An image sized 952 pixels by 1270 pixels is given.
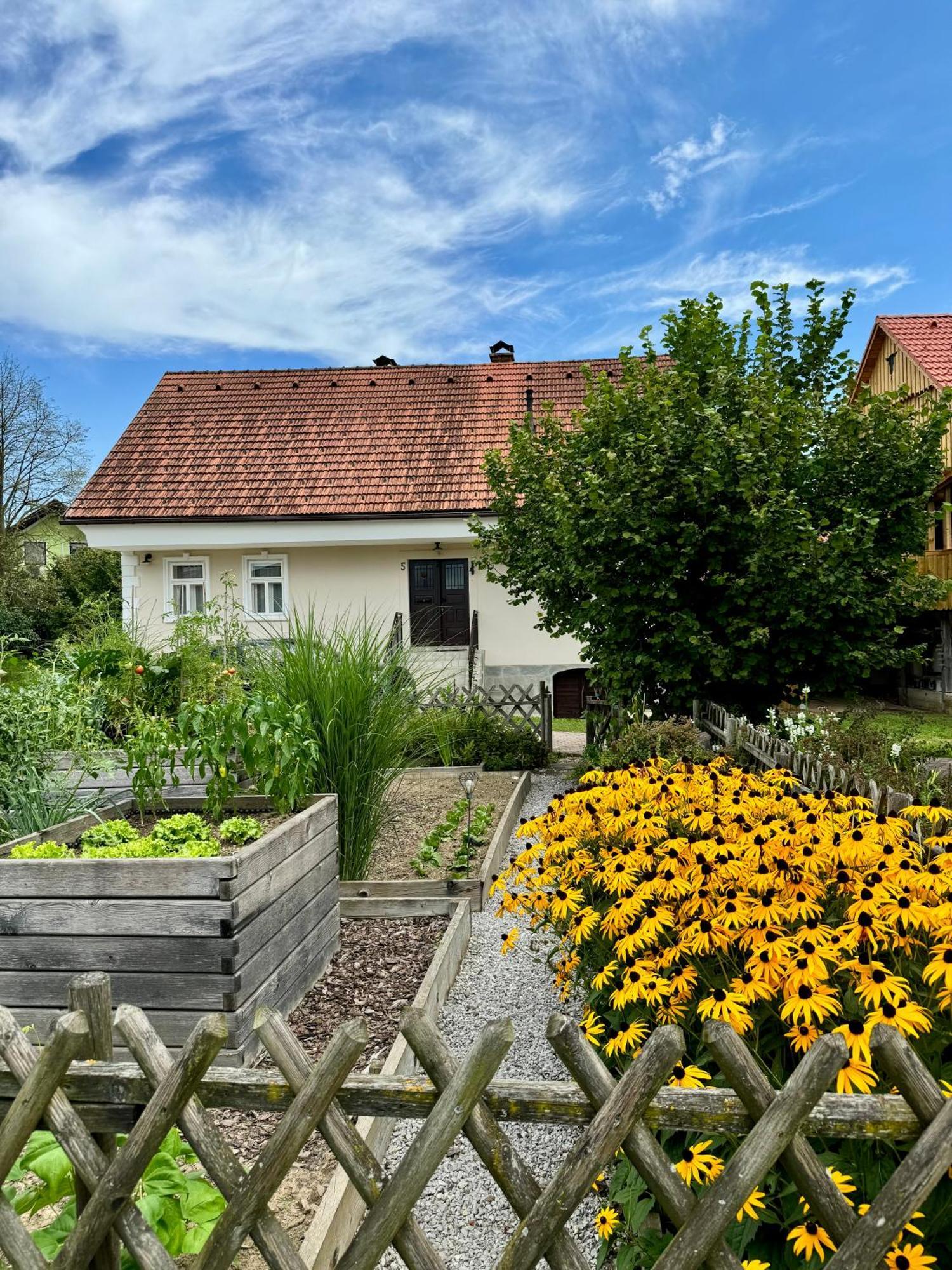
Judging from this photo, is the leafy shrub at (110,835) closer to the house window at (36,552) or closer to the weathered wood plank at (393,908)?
the weathered wood plank at (393,908)

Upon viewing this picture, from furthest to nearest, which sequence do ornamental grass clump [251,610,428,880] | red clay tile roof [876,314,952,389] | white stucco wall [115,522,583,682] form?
red clay tile roof [876,314,952,389], white stucco wall [115,522,583,682], ornamental grass clump [251,610,428,880]

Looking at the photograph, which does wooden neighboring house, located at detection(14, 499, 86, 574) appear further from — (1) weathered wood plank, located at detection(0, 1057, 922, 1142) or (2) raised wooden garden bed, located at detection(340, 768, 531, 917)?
(1) weathered wood plank, located at detection(0, 1057, 922, 1142)

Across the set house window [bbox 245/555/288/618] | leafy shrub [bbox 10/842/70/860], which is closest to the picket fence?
leafy shrub [bbox 10/842/70/860]

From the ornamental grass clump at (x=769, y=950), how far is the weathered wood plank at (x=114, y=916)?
3.91 feet

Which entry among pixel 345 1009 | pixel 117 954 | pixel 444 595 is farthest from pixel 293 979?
pixel 444 595

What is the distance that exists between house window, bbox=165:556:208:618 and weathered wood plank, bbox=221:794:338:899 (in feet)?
49.3

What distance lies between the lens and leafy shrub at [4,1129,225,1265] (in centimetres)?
200

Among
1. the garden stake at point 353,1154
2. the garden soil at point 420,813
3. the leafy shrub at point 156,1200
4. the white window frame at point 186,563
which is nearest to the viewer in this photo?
the garden stake at point 353,1154

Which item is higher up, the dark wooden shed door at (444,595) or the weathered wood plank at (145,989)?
the dark wooden shed door at (444,595)

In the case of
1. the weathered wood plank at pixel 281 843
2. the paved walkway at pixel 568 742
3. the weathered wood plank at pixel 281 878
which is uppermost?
the weathered wood plank at pixel 281 843

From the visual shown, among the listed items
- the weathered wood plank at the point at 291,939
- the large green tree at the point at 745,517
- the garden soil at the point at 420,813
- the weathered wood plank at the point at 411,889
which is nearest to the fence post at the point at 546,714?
the garden soil at the point at 420,813

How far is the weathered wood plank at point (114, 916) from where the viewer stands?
11.0ft

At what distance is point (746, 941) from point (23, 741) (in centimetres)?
392

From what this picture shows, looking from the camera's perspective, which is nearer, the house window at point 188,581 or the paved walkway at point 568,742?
the paved walkway at point 568,742
